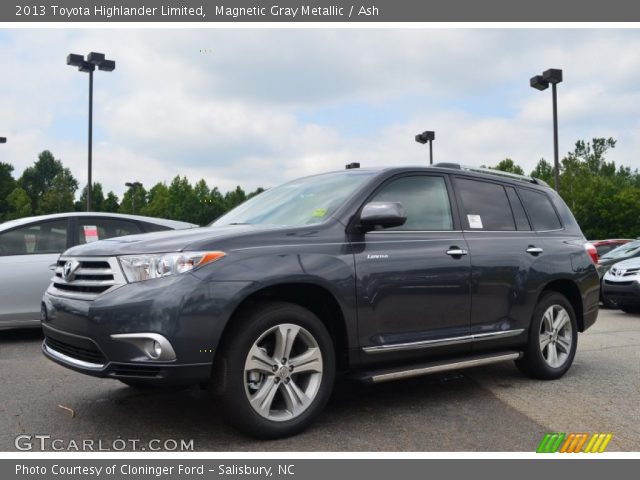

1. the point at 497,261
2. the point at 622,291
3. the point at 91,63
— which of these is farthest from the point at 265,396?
the point at 91,63

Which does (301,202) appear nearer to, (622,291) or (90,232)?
(90,232)

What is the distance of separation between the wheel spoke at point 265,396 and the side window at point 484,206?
7.18ft

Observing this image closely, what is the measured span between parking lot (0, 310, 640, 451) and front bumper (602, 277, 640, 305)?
19.9ft

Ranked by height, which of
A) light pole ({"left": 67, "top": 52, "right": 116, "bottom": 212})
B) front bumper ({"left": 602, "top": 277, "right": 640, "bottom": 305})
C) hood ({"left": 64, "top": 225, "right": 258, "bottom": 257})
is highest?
light pole ({"left": 67, "top": 52, "right": 116, "bottom": 212})

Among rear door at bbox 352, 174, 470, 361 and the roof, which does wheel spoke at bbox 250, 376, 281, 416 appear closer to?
rear door at bbox 352, 174, 470, 361

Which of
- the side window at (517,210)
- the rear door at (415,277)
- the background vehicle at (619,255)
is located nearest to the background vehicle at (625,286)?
the background vehicle at (619,255)

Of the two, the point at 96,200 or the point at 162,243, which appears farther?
the point at 96,200

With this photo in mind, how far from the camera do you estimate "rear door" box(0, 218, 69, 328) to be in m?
7.61

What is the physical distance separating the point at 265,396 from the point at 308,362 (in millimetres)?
351

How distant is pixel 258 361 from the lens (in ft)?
12.7

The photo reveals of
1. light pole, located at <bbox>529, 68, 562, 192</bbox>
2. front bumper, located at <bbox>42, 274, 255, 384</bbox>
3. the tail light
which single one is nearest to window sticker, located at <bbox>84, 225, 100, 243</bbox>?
front bumper, located at <bbox>42, 274, 255, 384</bbox>

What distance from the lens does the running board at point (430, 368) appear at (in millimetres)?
4297

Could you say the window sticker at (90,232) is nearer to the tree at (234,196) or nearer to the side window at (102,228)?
the side window at (102,228)
